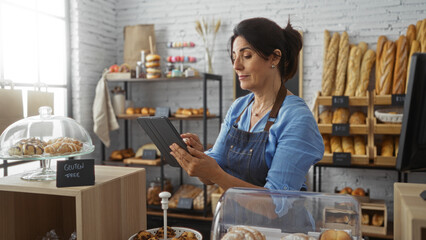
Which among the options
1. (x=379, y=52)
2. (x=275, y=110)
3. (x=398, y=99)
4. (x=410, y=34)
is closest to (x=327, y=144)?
(x=398, y=99)

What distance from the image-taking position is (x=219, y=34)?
413 cm

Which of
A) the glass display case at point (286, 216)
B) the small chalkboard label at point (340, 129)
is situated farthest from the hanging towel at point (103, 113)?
the glass display case at point (286, 216)

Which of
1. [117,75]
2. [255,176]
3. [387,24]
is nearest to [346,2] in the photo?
[387,24]

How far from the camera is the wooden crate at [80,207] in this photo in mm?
1394

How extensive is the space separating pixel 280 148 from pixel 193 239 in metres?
0.49

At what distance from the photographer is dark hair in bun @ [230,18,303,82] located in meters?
1.48

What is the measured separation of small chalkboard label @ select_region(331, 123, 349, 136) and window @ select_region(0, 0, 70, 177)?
2.50m

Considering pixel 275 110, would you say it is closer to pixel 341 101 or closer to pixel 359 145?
pixel 341 101

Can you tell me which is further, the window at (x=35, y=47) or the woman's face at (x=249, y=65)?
the window at (x=35, y=47)

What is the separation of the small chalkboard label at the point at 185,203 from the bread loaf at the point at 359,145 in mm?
1683

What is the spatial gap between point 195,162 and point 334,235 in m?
0.52

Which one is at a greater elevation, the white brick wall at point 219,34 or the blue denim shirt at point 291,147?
the white brick wall at point 219,34

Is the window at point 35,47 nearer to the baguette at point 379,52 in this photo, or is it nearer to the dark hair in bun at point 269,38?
the dark hair in bun at point 269,38

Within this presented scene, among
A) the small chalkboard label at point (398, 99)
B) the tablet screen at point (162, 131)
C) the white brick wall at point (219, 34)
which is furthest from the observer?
the white brick wall at point (219, 34)
